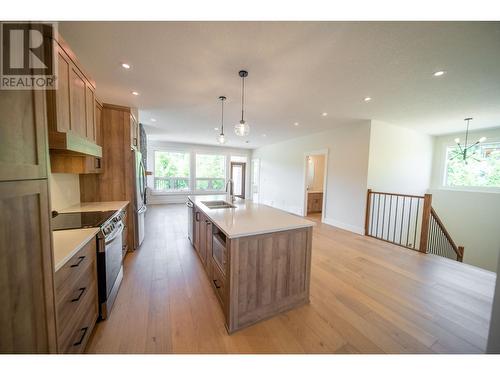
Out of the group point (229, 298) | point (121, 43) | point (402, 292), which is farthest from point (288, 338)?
point (121, 43)

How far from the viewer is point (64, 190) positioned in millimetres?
2312

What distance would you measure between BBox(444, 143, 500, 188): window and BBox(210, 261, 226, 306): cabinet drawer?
7065 mm

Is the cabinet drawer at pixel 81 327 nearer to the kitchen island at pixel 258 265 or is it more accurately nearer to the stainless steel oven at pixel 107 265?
the stainless steel oven at pixel 107 265

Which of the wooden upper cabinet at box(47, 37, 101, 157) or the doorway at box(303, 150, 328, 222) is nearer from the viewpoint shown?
the wooden upper cabinet at box(47, 37, 101, 157)

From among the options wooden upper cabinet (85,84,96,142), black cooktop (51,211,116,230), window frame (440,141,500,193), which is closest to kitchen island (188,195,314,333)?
black cooktop (51,211,116,230)

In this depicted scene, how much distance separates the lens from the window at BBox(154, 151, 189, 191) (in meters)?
7.36

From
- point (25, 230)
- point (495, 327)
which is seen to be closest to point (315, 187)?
point (495, 327)

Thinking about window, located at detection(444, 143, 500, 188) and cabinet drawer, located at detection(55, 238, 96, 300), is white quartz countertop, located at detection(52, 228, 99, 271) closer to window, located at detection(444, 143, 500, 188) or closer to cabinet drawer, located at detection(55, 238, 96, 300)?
cabinet drawer, located at detection(55, 238, 96, 300)

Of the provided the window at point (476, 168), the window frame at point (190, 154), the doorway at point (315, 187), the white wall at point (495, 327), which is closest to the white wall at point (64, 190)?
the white wall at point (495, 327)

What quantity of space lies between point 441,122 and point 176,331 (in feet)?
20.8

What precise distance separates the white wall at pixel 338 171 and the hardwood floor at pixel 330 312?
1705mm

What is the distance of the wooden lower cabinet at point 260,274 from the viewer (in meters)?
1.50

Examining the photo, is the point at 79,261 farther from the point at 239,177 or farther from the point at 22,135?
the point at 239,177

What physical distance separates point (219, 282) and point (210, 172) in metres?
6.79
